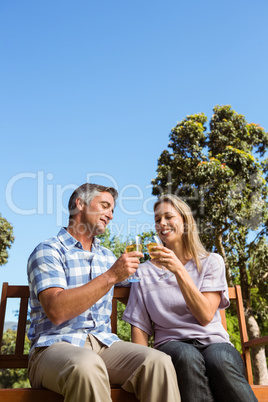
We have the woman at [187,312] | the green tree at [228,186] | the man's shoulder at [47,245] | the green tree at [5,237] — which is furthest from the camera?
the green tree at [5,237]

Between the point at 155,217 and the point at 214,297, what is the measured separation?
911 mm

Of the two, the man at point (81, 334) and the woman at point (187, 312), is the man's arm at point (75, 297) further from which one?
the woman at point (187, 312)

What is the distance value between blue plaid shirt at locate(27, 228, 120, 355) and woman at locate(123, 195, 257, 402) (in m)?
0.36

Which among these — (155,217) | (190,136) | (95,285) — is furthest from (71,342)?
(190,136)

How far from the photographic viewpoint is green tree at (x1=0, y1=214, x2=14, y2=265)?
21116 mm

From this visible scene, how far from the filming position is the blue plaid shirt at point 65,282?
265cm

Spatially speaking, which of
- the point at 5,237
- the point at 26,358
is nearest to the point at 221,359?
the point at 26,358

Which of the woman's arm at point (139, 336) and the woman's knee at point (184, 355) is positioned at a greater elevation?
the woman's arm at point (139, 336)

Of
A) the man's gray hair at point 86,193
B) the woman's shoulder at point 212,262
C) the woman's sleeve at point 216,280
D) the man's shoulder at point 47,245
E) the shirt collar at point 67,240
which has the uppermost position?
the man's gray hair at point 86,193

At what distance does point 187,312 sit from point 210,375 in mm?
550

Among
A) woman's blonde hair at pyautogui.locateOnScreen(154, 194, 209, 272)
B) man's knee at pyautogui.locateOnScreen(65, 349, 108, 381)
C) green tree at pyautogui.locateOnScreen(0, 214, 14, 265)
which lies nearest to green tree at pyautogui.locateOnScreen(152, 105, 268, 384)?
green tree at pyautogui.locateOnScreen(0, 214, 14, 265)

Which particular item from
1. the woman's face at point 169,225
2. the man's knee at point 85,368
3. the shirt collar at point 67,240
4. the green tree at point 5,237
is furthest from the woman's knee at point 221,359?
the green tree at point 5,237

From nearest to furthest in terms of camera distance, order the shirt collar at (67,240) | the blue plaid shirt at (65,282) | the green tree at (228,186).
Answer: the blue plaid shirt at (65,282) < the shirt collar at (67,240) < the green tree at (228,186)

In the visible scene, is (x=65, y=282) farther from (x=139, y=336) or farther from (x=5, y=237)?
(x=5, y=237)
